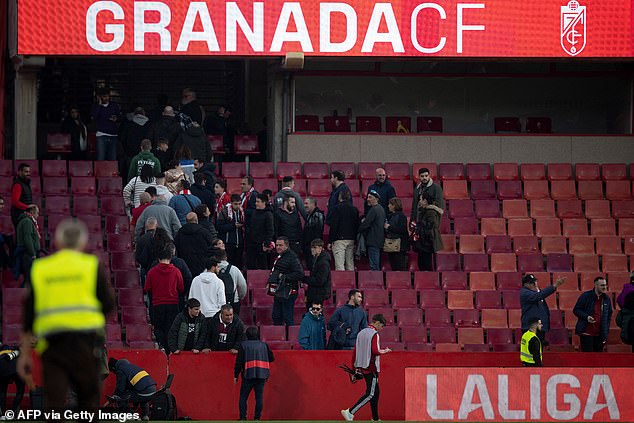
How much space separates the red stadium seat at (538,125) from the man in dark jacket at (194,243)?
8.14 m

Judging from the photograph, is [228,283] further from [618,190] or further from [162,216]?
[618,190]

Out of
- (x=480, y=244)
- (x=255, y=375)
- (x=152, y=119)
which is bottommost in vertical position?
(x=255, y=375)

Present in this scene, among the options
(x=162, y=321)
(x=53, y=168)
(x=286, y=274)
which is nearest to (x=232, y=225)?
(x=286, y=274)

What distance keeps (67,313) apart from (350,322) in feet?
28.9

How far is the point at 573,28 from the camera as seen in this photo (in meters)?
22.6

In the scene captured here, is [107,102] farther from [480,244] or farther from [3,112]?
[480,244]

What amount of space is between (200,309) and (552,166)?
8037 mm

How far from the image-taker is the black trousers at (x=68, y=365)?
9445 mm

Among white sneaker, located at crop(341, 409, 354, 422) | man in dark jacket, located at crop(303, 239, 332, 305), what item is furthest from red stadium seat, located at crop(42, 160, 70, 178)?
white sneaker, located at crop(341, 409, 354, 422)

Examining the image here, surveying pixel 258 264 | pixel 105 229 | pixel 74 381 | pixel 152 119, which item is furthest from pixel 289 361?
pixel 74 381

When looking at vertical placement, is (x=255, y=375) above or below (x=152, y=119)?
below

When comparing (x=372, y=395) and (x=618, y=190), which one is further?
(x=618, y=190)

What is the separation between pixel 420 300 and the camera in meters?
20.4

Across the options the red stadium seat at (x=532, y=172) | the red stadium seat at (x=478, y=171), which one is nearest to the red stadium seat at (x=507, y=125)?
the red stadium seat at (x=532, y=172)
